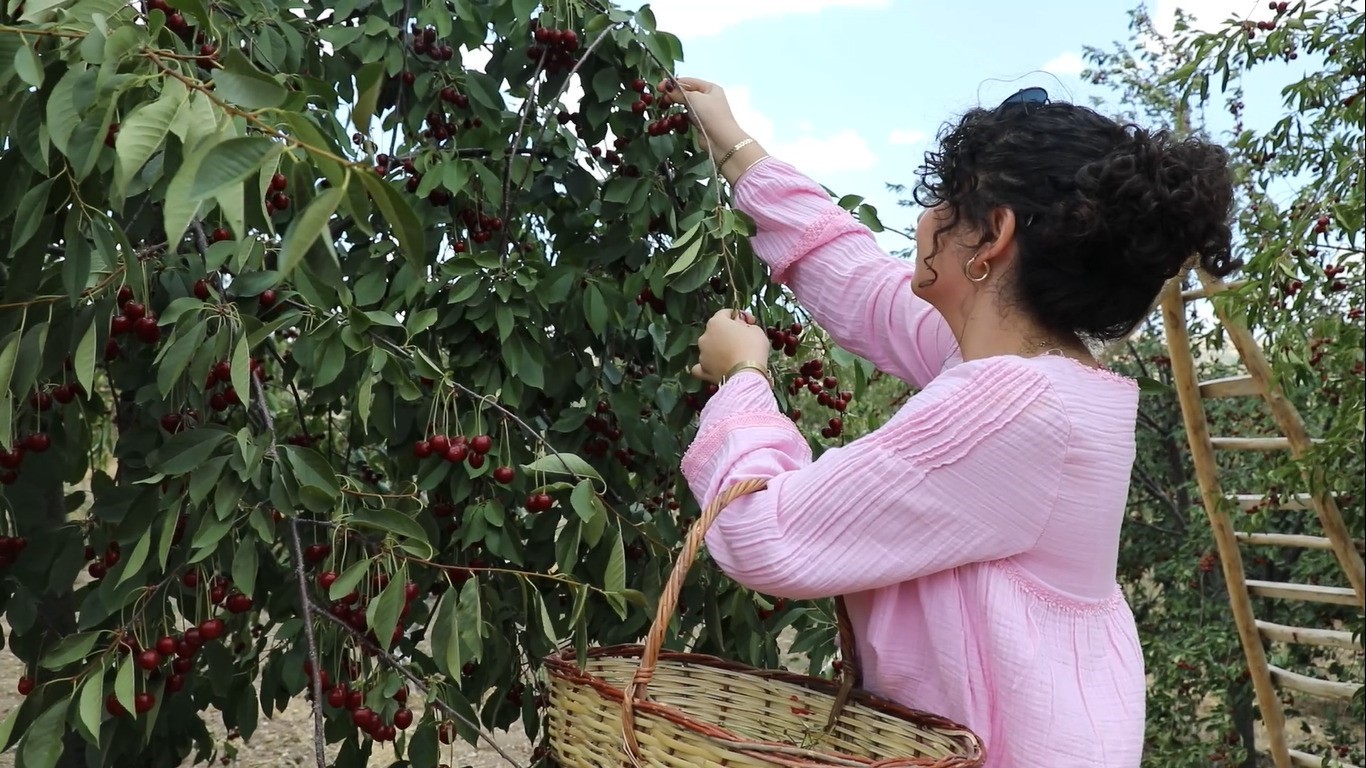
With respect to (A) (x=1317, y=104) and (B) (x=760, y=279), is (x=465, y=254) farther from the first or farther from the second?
(A) (x=1317, y=104)

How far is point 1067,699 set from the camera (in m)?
1.17

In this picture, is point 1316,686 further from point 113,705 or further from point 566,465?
point 113,705

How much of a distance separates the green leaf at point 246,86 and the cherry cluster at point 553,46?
988 millimetres

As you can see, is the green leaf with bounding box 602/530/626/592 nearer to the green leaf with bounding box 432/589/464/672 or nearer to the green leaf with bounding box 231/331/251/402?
the green leaf with bounding box 432/589/464/672

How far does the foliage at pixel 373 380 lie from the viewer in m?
1.28

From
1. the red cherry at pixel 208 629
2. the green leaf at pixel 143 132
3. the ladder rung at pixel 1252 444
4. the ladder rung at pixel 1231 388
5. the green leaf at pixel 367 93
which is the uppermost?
the ladder rung at pixel 1231 388

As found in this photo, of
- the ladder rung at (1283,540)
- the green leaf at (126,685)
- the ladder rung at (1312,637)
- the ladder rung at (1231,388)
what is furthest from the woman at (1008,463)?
the ladder rung at (1312,637)

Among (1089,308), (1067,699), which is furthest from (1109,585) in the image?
(1089,308)

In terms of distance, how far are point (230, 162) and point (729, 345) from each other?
2.29ft

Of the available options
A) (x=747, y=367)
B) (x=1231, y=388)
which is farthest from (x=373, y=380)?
(x=1231, y=388)

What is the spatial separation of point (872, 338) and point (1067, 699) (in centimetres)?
56

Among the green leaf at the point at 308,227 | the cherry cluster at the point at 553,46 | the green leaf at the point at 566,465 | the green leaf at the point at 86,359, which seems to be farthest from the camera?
the cherry cluster at the point at 553,46

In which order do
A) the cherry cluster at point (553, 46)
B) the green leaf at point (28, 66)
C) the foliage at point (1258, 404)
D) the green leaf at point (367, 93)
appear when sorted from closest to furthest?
the green leaf at point (367, 93) < the green leaf at point (28, 66) < the cherry cluster at point (553, 46) < the foliage at point (1258, 404)

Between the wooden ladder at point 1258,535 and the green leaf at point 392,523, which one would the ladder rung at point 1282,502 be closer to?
the wooden ladder at point 1258,535
